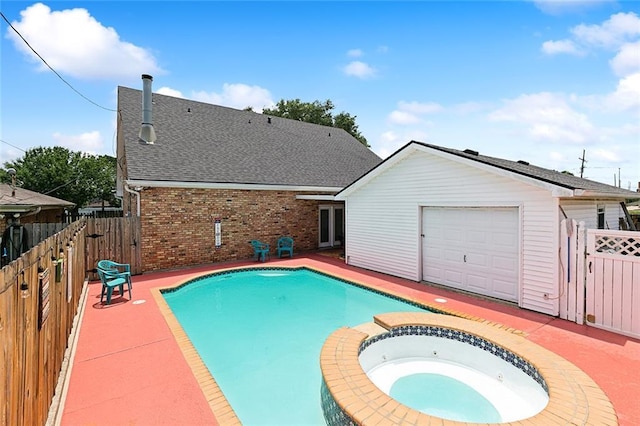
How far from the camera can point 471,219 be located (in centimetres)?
879

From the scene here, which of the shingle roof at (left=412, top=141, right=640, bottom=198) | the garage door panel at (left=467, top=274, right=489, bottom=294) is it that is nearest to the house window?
the shingle roof at (left=412, top=141, right=640, bottom=198)

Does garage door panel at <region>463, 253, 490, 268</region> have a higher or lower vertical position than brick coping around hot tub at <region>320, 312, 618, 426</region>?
higher

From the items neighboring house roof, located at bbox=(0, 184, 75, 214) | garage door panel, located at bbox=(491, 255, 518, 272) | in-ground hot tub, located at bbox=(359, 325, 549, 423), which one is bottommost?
in-ground hot tub, located at bbox=(359, 325, 549, 423)

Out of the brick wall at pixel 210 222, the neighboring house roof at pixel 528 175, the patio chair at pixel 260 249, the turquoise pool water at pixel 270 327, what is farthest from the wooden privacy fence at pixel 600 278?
the brick wall at pixel 210 222

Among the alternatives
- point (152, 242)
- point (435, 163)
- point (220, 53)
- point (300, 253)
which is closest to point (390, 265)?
point (435, 163)

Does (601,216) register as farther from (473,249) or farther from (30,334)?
(30,334)

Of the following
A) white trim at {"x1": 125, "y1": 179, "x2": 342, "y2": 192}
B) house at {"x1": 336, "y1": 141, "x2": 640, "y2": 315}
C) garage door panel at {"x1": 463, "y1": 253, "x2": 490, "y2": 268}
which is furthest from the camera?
white trim at {"x1": 125, "y1": 179, "x2": 342, "y2": 192}

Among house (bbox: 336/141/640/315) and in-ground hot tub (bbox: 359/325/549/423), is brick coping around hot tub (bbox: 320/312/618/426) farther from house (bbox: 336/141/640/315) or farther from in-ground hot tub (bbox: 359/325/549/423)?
house (bbox: 336/141/640/315)

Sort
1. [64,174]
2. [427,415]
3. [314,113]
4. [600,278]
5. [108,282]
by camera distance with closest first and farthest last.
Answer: [427,415] → [600,278] → [108,282] → [64,174] → [314,113]

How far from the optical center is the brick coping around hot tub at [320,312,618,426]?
11.0 feet

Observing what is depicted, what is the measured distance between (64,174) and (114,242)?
3004 centimetres

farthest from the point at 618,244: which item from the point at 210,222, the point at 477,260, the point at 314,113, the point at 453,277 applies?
the point at 314,113

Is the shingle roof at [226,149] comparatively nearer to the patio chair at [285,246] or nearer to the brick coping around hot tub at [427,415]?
the patio chair at [285,246]

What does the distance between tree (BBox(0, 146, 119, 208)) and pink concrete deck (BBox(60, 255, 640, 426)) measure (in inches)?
1261
